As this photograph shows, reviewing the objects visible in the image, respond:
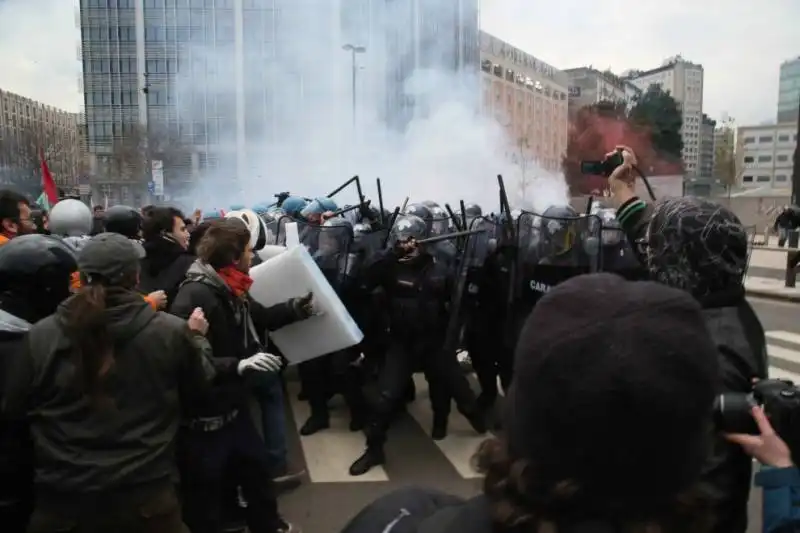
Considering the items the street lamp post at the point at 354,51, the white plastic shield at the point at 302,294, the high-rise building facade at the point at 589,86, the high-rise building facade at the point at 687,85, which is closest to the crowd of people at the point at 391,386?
the white plastic shield at the point at 302,294

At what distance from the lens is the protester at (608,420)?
0.82m

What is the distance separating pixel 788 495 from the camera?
1553mm

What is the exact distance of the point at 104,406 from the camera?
2.12 m

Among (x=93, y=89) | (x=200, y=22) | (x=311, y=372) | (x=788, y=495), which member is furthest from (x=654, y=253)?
(x=93, y=89)

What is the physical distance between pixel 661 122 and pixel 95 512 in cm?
3413

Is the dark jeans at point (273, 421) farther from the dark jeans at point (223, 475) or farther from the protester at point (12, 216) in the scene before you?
the protester at point (12, 216)

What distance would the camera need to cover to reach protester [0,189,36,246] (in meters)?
4.60

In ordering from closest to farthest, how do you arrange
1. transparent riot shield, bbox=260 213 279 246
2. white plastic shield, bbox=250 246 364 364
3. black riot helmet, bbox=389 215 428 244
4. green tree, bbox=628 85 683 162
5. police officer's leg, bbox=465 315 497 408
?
white plastic shield, bbox=250 246 364 364
black riot helmet, bbox=389 215 428 244
police officer's leg, bbox=465 315 497 408
transparent riot shield, bbox=260 213 279 246
green tree, bbox=628 85 683 162

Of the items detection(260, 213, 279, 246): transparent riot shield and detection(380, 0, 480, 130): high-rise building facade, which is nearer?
detection(260, 213, 279, 246): transparent riot shield

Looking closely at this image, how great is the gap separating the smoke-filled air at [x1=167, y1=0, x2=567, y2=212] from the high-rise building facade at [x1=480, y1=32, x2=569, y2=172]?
0.85 meters

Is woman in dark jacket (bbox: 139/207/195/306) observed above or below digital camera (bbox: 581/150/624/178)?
below

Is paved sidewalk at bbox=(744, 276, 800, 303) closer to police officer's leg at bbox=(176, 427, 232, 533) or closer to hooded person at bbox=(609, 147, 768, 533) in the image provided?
hooded person at bbox=(609, 147, 768, 533)

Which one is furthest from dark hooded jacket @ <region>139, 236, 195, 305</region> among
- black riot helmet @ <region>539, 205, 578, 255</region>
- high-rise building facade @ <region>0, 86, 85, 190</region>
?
high-rise building facade @ <region>0, 86, 85, 190</region>

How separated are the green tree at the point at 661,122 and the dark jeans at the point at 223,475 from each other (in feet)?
99.0
